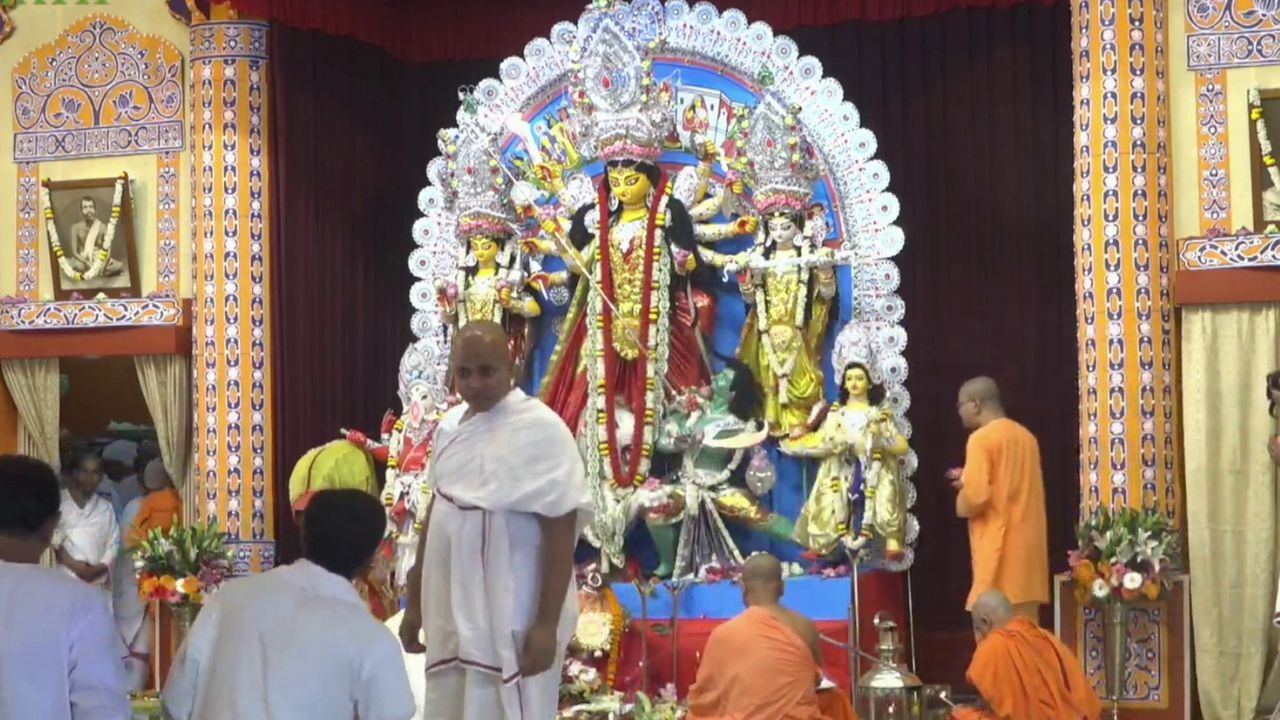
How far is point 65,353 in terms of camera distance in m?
12.1

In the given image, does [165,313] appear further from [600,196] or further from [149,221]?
[600,196]

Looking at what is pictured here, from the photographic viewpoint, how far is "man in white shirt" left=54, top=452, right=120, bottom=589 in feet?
38.7

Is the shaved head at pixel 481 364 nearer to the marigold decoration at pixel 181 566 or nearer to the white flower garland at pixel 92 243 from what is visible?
the marigold decoration at pixel 181 566

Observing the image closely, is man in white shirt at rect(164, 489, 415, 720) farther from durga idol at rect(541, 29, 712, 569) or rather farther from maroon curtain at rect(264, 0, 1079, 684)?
→ maroon curtain at rect(264, 0, 1079, 684)

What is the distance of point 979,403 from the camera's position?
995 cm

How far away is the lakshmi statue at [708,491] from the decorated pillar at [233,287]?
7.98 feet

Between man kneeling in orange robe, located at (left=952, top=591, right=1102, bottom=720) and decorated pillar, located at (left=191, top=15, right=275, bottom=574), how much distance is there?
189 inches

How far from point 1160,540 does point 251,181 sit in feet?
18.1

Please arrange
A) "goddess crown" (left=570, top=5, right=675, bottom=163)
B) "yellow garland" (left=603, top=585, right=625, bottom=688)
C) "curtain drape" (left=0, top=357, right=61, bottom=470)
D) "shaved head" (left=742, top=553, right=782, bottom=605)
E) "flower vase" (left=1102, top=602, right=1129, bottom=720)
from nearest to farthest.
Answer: "shaved head" (left=742, top=553, right=782, bottom=605), "flower vase" (left=1102, top=602, right=1129, bottom=720), "yellow garland" (left=603, top=585, right=625, bottom=688), "goddess crown" (left=570, top=5, right=675, bottom=163), "curtain drape" (left=0, top=357, right=61, bottom=470)

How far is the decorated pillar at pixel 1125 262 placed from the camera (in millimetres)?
9820

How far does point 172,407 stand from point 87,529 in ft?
2.86

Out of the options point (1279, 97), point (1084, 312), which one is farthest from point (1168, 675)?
point (1279, 97)

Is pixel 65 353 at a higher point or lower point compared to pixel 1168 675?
higher

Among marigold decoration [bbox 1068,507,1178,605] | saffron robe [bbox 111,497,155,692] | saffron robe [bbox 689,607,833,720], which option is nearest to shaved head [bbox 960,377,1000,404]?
marigold decoration [bbox 1068,507,1178,605]
